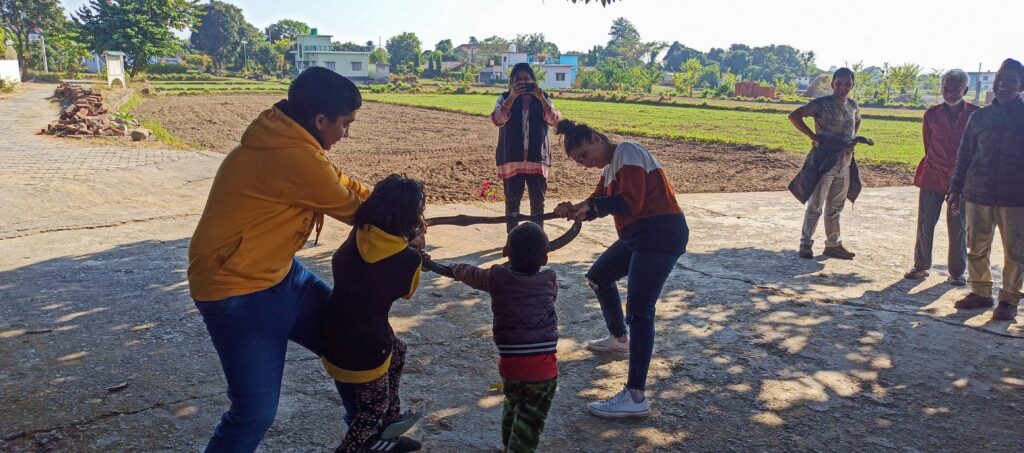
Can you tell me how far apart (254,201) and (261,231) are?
0.11 m

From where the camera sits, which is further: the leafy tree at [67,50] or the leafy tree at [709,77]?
the leafy tree at [709,77]

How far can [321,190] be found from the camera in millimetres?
2645

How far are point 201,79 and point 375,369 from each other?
6710 cm

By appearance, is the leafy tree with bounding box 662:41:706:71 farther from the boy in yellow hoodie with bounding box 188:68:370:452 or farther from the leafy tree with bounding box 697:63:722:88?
the boy in yellow hoodie with bounding box 188:68:370:452

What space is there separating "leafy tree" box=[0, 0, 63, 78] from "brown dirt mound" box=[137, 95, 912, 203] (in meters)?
34.4

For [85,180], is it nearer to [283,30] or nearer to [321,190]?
[321,190]

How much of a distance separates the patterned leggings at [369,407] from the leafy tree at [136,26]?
45.2 m

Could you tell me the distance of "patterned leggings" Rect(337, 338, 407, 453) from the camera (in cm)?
308

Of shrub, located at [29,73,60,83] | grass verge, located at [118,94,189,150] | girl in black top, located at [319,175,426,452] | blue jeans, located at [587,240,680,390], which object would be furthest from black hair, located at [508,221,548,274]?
shrub, located at [29,73,60,83]

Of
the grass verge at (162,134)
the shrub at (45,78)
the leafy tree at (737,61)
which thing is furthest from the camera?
the leafy tree at (737,61)

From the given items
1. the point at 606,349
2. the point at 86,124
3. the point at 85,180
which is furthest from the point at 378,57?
the point at 606,349

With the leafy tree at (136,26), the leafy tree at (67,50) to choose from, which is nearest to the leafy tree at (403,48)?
the leafy tree at (67,50)

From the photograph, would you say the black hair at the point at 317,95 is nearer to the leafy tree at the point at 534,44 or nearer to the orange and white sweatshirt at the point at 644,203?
the orange and white sweatshirt at the point at 644,203

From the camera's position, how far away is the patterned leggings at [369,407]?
10.1 ft
